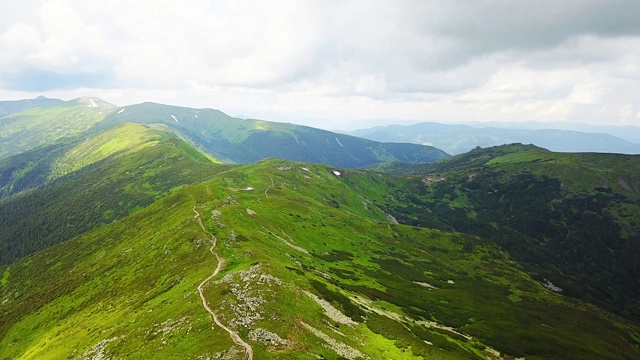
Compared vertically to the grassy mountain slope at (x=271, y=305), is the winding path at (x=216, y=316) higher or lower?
higher

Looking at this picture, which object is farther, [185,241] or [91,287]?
[91,287]

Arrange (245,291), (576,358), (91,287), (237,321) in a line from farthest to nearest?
1. (91,287)
2. (576,358)
3. (245,291)
4. (237,321)

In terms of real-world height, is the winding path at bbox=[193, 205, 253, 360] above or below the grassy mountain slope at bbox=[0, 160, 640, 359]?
above

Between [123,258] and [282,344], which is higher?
[282,344]

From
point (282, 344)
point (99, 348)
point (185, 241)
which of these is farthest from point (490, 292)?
point (99, 348)

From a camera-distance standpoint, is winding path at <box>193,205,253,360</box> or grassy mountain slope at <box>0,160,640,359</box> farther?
grassy mountain slope at <box>0,160,640,359</box>

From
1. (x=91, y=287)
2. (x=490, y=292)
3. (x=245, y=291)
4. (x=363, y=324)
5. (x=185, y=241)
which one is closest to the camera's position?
(x=245, y=291)

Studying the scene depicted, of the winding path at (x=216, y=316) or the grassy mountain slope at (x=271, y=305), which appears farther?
the grassy mountain slope at (x=271, y=305)

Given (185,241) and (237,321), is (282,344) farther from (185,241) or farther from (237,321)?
(185,241)
